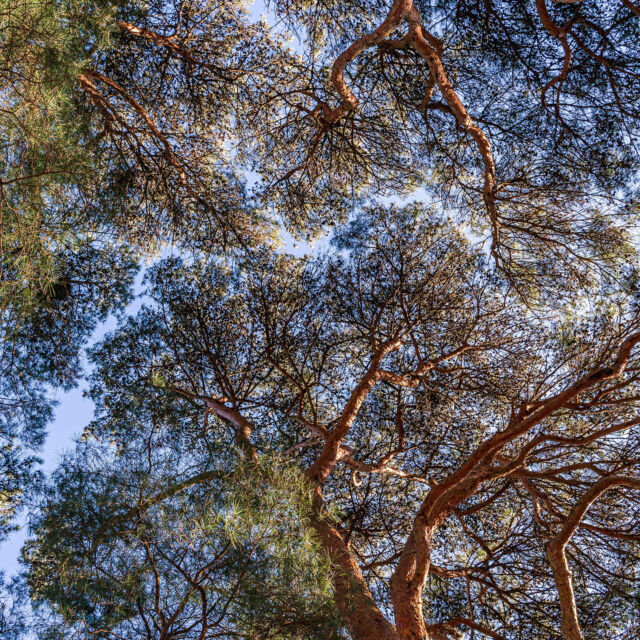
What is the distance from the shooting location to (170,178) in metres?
5.24

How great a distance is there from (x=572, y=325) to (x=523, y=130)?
6.42ft

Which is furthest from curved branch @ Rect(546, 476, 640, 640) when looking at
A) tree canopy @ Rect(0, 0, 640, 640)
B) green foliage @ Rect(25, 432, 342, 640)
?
green foliage @ Rect(25, 432, 342, 640)

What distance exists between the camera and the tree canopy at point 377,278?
433 centimetres

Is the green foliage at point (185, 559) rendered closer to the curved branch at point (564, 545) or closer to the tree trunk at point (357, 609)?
the tree trunk at point (357, 609)

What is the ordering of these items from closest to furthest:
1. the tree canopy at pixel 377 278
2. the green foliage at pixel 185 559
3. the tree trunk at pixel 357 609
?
1. the green foliage at pixel 185 559
2. the tree trunk at pixel 357 609
3. the tree canopy at pixel 377 278

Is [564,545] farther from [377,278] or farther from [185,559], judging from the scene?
[377,278]

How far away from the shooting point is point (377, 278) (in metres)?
5.49

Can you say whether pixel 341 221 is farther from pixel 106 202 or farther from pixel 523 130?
pixel 106 202

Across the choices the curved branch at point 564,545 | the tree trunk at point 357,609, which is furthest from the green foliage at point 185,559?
the curved branch at point 564,545

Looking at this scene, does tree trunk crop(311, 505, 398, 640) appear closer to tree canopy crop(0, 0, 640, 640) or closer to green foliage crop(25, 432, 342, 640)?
green foliage crop(25, 432, 342, 640)

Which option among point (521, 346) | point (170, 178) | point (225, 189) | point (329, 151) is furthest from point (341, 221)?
point (521, 346)

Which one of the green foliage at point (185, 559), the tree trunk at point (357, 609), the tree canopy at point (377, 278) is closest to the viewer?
the green foliage at point (185, 559)

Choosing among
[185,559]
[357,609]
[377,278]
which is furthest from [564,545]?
[377,278]

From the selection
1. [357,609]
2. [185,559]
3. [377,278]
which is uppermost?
[377,278]
